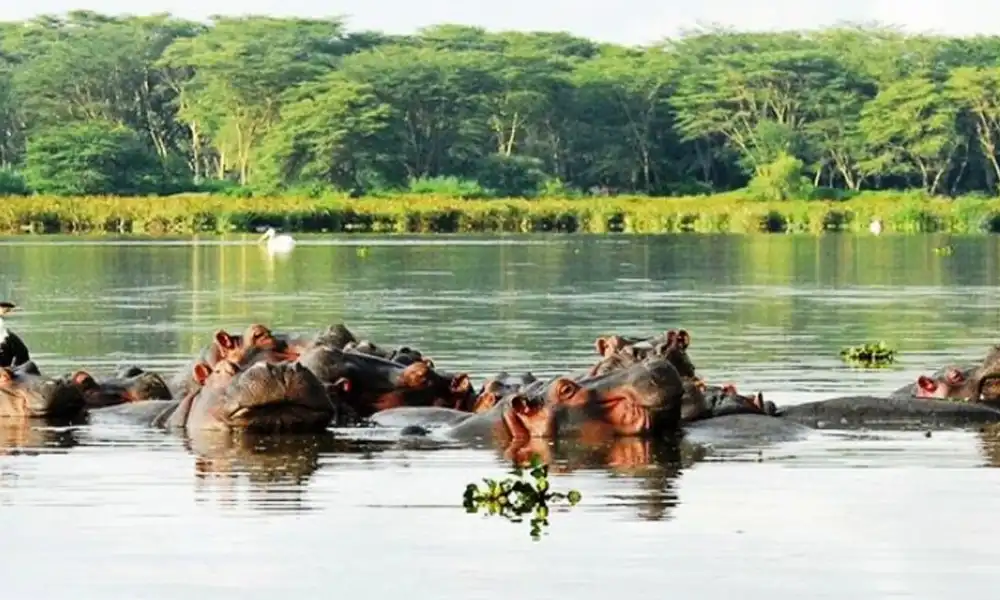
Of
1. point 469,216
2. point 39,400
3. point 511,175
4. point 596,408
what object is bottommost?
point 39,400

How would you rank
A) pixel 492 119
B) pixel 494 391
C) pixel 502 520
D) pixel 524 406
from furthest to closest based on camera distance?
pixel 492 119, pixel 494 391, pixel 524 406, pixel 502 520

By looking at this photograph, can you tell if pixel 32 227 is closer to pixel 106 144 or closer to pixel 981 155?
pixel 106 144

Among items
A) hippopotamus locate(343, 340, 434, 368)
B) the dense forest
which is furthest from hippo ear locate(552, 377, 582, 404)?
the dense forest

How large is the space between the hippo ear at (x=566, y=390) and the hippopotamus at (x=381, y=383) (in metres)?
1.72

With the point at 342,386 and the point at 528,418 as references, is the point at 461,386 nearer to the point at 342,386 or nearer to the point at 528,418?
the point at 342,386

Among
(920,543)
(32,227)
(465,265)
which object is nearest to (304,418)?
(920,543)

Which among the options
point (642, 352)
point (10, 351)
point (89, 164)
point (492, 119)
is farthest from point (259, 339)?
point (492, 119)

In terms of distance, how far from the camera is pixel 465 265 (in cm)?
4672

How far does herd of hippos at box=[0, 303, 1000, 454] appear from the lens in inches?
503

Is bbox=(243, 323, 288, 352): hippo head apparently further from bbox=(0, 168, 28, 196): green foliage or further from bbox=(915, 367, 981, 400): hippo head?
bbox=(0, 168, 28, 196): green foliage

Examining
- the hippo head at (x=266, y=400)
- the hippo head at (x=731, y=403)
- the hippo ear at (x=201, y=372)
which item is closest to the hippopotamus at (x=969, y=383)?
the hippo head at (x=731, y=403)

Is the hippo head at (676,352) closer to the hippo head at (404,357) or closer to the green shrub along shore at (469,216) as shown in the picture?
the hippo head at (404,357)

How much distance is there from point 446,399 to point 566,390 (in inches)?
75.8

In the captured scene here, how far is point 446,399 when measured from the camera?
14.7 m
